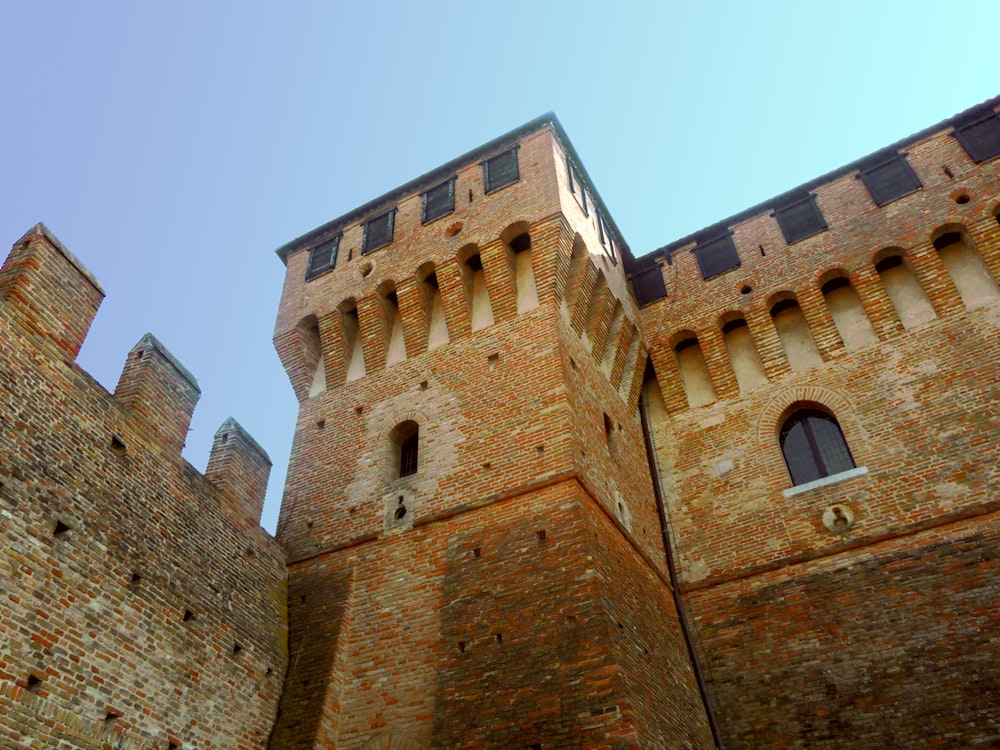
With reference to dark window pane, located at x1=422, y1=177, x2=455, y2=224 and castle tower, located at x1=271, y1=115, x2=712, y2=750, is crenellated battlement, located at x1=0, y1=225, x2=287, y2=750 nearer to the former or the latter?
castle tower, located at x1=271, y1=115, x2=712, y2=750

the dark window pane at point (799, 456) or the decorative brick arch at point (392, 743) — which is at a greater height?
the dark window pane at point (799, 456)

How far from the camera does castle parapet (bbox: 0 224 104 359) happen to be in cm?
806

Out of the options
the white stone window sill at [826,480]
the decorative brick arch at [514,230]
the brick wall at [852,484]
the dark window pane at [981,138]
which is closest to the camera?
the brick wall at [852,484]

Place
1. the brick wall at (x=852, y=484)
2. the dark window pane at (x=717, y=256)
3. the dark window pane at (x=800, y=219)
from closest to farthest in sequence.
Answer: the brick wall at (x=852, y=484) < the dark window pane at (x=800, y=219) < the dark window pane at (x=717, y=256)

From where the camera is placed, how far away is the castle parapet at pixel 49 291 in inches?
317

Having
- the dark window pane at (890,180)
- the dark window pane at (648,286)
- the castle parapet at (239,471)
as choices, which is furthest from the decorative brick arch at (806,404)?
the castle parapet at (239,471)

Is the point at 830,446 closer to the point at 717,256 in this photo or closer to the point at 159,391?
the point at 717,256

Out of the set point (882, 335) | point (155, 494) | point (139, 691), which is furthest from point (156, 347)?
point (882, 335)

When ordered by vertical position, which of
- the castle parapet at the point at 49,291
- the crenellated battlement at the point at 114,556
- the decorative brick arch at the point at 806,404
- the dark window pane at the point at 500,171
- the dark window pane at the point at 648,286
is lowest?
the crenellated battlement at the point at 114,556

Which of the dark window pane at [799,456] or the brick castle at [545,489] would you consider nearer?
the brick castle at [545,489]

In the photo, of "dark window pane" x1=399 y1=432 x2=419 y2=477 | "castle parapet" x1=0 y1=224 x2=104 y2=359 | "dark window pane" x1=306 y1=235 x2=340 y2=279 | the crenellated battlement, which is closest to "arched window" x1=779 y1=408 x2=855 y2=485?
"dark window pane" x1=399 y1=432 x2=419 y2=477

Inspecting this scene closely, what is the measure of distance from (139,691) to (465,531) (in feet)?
12.5

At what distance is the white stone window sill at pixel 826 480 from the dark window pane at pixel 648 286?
4.60m

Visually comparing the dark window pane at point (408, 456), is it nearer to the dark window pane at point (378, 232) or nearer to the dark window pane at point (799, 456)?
the dark window pane at point (378, 232)
